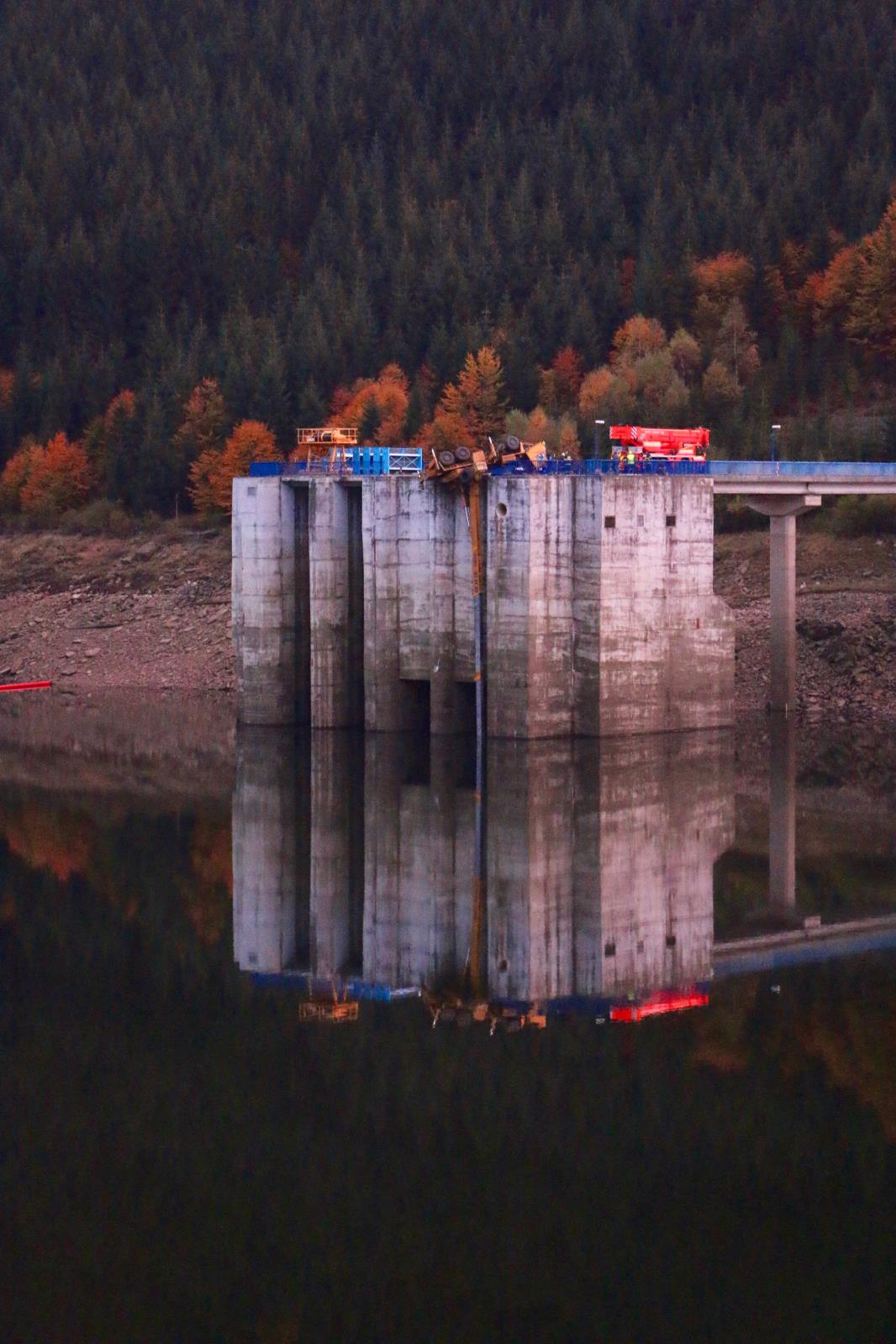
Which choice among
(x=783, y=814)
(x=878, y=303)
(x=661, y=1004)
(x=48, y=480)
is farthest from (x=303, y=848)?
(x=48, y=480)

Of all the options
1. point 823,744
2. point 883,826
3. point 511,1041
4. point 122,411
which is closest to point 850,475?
point 823,744

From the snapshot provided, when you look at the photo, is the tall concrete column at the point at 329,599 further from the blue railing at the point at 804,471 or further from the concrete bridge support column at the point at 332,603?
the blue railing at the point at 804,471

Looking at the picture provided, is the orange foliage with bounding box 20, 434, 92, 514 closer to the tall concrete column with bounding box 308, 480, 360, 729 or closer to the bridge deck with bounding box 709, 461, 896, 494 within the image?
the tall concrete column with bounding box 308, 480, 360, 729

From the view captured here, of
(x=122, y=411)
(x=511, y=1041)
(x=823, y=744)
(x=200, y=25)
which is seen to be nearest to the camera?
(x=511, y=1041)

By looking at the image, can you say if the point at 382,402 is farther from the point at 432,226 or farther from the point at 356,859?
the point at 356,859

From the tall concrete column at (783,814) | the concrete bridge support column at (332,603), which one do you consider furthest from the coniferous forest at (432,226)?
the tall concrete column at (783,814)

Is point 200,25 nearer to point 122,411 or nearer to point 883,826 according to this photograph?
point 122,411

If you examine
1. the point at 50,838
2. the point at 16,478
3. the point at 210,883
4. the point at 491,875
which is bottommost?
the point at 210,883
